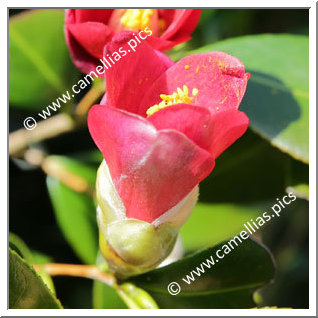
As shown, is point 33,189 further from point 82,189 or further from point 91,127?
point 91,127

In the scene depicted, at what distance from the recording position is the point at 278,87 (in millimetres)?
Answer: 1013

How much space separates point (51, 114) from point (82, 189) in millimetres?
148

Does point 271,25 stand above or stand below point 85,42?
above

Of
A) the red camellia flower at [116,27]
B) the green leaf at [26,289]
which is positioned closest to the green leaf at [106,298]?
the green leaf at [26,289]

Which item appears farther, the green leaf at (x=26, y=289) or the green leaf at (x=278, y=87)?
the green leaf at (x=278, y=87)

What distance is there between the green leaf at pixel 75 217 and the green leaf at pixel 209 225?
0.57 ft

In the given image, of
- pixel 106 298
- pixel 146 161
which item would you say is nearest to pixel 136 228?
pixel 146 161

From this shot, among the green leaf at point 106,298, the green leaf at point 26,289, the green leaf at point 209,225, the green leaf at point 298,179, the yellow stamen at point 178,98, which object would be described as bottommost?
the green leaf at point 106,298

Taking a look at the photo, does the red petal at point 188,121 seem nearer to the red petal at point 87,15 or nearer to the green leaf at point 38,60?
the red petal at point 87,15

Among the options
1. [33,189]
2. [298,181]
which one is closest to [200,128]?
[298,181]

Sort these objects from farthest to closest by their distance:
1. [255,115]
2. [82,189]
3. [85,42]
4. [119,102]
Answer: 1. [82,189]
2. [255,115]
3. [85,42]
4. [119,102]

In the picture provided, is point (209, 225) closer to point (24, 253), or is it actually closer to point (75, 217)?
point (75, 217)

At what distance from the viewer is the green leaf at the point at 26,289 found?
30.8 inches

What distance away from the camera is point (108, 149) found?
0.69m
